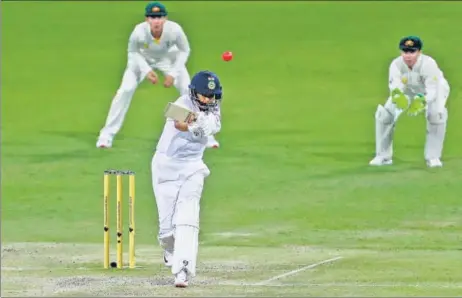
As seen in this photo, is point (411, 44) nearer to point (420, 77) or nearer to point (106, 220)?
point (420, 77)

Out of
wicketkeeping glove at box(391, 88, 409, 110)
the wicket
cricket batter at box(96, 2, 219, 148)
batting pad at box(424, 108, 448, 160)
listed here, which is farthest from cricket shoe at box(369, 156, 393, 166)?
the wicket

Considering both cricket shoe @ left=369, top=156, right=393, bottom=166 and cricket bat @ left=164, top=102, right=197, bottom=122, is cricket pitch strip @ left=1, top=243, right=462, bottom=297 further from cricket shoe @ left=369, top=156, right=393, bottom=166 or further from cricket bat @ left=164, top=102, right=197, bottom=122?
cricket shoe @ left=369, top=156, right=393, bottom=166

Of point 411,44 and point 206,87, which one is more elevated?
point 411,44

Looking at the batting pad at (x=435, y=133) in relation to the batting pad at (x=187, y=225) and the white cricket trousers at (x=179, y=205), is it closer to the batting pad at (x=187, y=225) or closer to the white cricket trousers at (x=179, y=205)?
the white cricket trousers at (x=179, y=205)

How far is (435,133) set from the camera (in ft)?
52.3

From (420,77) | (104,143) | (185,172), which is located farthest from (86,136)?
(185,172)

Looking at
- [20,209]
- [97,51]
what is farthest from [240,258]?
[97,51]

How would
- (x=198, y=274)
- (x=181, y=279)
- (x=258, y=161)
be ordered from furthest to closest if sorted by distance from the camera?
(x=258, y=161)
(x=198, y=274)
(x=181, y=279)

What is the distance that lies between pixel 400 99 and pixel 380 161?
866 millimetres

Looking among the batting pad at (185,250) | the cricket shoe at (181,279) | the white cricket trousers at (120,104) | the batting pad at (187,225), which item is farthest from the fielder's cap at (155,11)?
the cricket shoe at (181,279)

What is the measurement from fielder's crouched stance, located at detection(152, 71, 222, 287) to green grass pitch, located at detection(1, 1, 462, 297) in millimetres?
258

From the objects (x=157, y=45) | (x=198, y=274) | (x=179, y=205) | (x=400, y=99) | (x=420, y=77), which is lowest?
(x=198, y=274)

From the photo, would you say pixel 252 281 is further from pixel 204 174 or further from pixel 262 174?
pixel 262 174

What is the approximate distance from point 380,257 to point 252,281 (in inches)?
58.8
